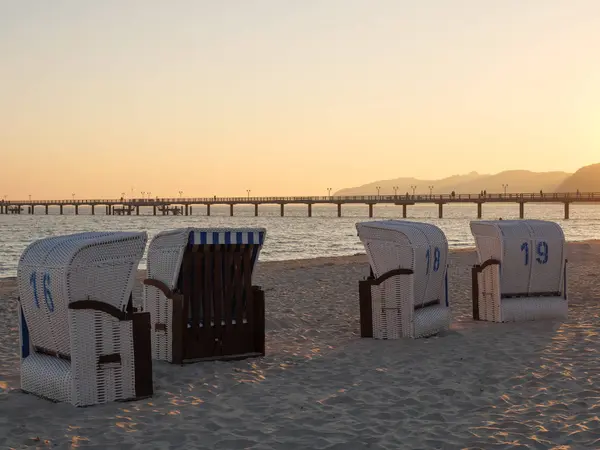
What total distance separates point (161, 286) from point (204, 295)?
1.55 feet

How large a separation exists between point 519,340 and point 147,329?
4784 millimetres

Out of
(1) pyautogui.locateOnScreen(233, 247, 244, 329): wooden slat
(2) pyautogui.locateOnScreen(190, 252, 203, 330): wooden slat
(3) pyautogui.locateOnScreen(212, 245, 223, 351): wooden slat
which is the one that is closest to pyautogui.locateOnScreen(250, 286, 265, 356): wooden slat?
(1) pyautogui.locateOnScreen(233, 247, 244, 329): wooden slat

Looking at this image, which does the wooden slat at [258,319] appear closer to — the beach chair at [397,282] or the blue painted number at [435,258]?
the beach chair at [397,282]

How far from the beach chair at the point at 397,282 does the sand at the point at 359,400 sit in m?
0.26

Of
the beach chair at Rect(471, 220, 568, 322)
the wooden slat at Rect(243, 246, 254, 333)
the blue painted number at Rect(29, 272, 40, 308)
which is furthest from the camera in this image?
the beach chair at Rect(471, 220, 568, 322)

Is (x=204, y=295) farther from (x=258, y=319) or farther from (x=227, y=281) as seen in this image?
(x=258, y=319)

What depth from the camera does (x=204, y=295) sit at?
801 centimetres

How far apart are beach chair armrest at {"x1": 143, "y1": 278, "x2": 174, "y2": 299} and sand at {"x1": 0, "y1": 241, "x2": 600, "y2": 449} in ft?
2.58

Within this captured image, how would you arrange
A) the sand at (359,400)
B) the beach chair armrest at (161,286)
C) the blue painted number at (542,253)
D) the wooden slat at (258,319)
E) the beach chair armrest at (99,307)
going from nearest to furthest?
A: the sand at (359,400)
the beach chair armrest at (99,307)
the beach chair armrest at (161,286)
the wooden slat at (258,319)
the blue painted number at (542,253)

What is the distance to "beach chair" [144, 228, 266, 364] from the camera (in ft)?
25.9

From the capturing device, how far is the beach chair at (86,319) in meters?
6.23

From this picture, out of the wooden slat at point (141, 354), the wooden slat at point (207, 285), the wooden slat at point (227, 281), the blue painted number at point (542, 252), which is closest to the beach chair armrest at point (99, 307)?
the wooden slat at point (141, 354)

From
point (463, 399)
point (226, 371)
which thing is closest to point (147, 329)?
point (226, 371)

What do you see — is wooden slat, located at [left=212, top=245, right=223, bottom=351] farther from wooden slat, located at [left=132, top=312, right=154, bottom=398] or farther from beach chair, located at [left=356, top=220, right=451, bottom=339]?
beach chair, located at [left=356, top=220, right=451, bottom=339]
